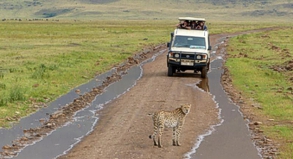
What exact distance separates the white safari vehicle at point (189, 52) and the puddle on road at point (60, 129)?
191 inches

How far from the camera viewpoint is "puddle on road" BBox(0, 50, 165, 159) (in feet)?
47.0

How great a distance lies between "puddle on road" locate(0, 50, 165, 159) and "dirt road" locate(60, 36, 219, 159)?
0.34 meters

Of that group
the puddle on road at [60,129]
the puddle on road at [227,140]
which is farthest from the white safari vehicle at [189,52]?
the puddle on road at [227,140]

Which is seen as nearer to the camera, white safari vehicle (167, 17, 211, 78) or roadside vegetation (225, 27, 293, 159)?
roadside vegetation (225, 27, 293, 159)

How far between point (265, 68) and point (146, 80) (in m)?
11.1

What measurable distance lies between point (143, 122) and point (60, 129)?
2.54 metres

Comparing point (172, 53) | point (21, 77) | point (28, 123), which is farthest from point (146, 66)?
point (28, 123)

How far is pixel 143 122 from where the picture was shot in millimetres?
17453

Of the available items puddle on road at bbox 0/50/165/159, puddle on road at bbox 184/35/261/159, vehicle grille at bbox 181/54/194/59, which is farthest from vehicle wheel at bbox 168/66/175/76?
puddle on road at bbox 184/35/261/159

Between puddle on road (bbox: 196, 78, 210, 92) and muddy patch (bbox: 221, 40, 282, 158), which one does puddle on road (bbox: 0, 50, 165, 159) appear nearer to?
puddle on road (bbox: 196, 78, 210, 92)

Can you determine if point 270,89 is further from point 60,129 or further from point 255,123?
point 60,129

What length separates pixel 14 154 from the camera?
548 inches

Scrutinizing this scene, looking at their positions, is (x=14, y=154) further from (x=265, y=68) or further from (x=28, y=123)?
(x=265, y=68)

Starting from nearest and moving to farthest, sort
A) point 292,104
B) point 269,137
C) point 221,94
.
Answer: point 269,137 → point 292,104 → point 221,94
